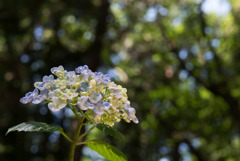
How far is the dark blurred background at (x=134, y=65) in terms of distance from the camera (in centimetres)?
1100

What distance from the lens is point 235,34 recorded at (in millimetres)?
11047

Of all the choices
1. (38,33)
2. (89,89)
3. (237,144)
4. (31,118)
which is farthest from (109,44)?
(89,89)

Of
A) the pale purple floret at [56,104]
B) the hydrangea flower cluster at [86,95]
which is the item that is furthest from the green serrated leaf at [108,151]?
the pale purple floret at [56,104]

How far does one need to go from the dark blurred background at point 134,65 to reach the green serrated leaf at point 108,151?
9017 mm

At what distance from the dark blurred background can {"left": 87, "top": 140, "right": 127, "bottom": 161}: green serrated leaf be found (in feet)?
29.6

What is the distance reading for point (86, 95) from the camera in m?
1.34

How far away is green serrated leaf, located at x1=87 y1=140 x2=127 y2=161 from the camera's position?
1.38 metres

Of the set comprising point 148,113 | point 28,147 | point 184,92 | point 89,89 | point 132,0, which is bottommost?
point 89,89

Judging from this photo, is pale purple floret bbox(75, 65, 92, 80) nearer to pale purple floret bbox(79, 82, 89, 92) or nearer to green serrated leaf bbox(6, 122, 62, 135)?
pale purple floret bbox(79, 82, 89, 92)

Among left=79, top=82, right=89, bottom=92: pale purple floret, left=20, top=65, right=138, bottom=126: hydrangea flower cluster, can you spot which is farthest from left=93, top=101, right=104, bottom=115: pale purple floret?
left=79, top=82, right=89, bottom=92: pale purple floret

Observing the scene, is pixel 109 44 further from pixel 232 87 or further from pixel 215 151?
pixel 215 151

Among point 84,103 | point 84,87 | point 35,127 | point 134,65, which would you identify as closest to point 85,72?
point 84,87

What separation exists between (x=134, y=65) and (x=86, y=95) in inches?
436

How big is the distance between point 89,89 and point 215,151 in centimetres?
1213
